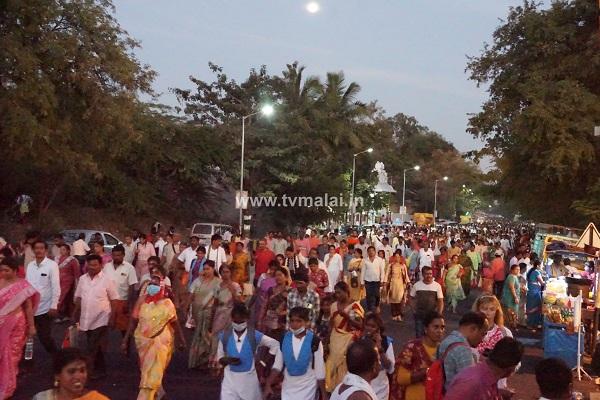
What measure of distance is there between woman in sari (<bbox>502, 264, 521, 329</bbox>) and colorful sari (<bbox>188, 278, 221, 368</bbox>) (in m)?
6.66

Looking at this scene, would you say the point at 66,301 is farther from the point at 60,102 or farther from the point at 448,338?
the point at 60,102

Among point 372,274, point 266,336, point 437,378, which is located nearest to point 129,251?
point 372,274

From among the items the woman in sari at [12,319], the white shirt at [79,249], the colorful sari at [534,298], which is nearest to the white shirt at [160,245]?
the white shirt at [79,249]

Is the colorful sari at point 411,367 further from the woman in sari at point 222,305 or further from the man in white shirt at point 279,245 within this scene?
the man in white shirt at point 279,245

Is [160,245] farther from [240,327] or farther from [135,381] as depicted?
[240,327]

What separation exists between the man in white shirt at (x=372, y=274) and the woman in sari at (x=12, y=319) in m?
8.41

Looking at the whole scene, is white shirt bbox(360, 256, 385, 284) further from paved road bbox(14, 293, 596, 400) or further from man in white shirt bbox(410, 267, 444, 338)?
man in white shirt bbox(410, 267, 444, 338)

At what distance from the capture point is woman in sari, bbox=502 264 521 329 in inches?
555

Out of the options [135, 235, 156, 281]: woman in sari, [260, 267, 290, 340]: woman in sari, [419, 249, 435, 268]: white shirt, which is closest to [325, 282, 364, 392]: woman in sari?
[260, 267, 290, 340]: woman in sari

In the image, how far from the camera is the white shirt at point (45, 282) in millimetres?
9516

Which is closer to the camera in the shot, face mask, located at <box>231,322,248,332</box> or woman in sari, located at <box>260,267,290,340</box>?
→ face mask, located at <box>231,322,248,332</box>

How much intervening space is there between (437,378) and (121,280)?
6227mm

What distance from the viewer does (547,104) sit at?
26031mm

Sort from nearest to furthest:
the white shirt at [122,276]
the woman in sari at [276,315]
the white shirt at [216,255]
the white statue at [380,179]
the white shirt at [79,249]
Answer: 1. the woman in sari at [276,315]
2. the white shirt at [122,276]
3. the white shirt at [216,255]
4. the white shirt at [79,249]
5. the white statue at [380,179]
